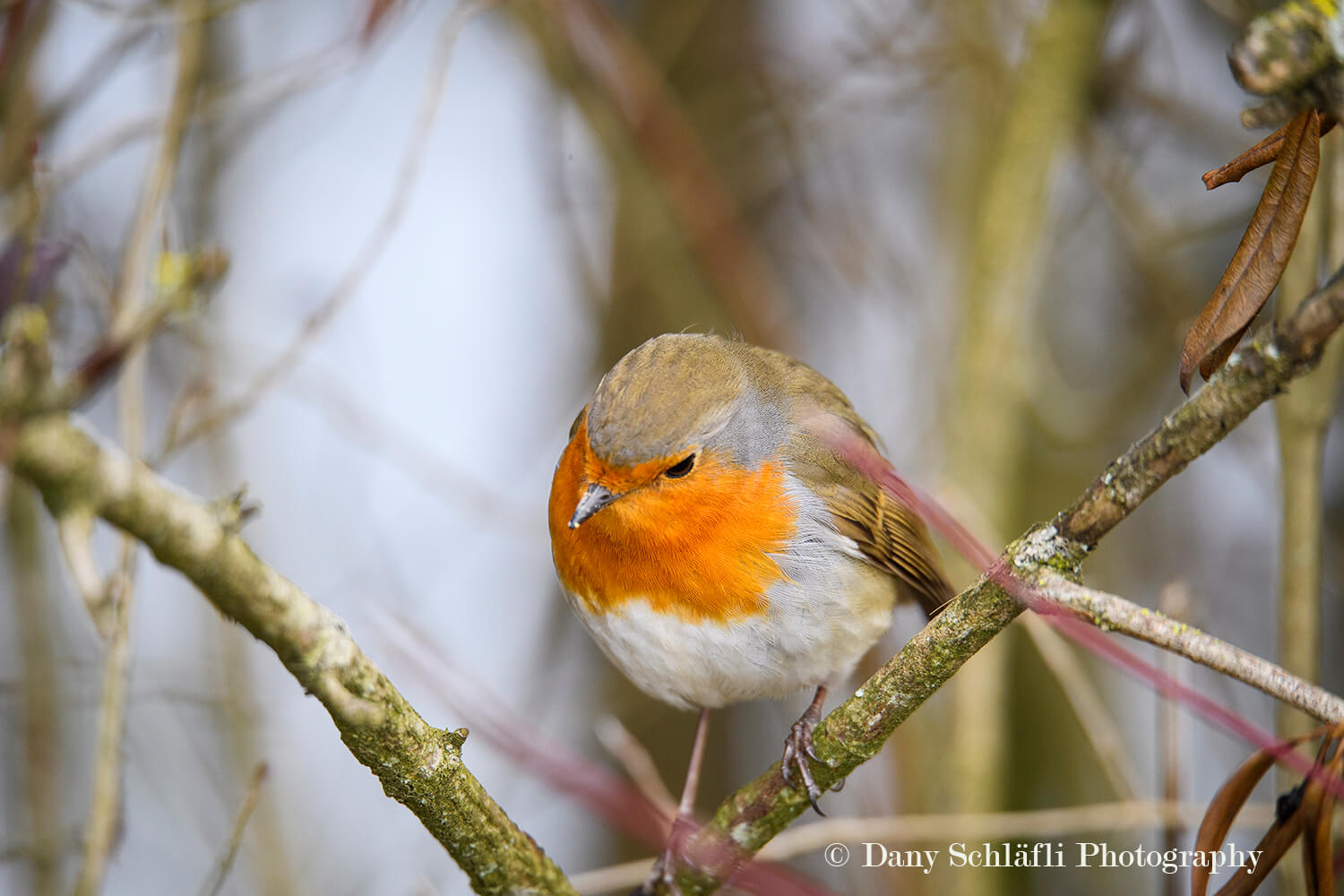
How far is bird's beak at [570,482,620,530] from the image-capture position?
230 centimetres

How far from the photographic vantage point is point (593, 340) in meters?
4.82

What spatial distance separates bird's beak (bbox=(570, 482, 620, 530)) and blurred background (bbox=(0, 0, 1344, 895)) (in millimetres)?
1164

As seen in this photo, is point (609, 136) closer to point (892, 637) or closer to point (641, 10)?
point (641, 10)

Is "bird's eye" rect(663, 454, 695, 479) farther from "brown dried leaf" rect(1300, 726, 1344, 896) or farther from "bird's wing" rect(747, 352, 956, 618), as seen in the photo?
"brown dried leaf" rect(1300, 726, 1344, 896)

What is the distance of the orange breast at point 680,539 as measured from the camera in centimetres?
241

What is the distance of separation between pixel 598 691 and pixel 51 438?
154 inches

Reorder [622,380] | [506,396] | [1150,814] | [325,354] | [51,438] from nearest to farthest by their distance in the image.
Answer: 1. [51,438]
2. [622,380]
3. [1150,814]
4. [325,354]
5. [506,396]

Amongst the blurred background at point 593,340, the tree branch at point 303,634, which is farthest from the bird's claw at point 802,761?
the blurred background at point 593,340

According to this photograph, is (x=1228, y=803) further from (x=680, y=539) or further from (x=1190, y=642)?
(x=680, y=539)

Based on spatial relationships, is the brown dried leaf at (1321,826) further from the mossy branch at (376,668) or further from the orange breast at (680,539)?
the orange breast at (680,539)

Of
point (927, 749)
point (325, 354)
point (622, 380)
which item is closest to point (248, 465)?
point (325, 354)

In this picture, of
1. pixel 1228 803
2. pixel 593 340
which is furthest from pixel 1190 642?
pixel 593 340

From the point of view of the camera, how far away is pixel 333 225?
476 centimetres

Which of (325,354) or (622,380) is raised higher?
(325,354)
